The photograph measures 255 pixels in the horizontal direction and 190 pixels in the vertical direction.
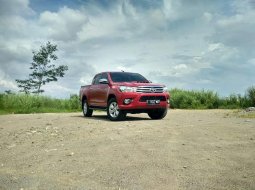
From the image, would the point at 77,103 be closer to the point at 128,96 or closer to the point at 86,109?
the point at 86,109

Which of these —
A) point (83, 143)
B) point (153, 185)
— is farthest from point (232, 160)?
point (83, 143)

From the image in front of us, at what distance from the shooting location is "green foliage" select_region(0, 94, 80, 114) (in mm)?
27906

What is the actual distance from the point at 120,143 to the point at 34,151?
1.96 metres

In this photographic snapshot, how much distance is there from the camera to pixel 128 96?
15.2 metres

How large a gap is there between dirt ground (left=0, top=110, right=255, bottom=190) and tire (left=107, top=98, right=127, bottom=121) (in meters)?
2.60

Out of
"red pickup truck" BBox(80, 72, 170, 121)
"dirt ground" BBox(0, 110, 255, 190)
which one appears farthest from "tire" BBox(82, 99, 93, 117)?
"dirt ground" BBox(0, 110, 255, 190)

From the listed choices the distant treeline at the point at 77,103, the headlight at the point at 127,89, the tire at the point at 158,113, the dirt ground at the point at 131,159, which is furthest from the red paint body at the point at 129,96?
the distant treeline at the point at 77,103

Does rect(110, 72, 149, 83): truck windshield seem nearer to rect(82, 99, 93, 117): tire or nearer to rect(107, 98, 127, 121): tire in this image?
rect(107, 98, 127, 121): tire

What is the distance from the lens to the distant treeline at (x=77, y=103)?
2655 cm

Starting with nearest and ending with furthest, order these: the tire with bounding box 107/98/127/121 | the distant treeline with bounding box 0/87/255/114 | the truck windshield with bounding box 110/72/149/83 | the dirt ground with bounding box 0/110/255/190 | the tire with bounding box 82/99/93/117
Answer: the dirt ground with bounding box 0/110/255/190
the tire with bounding box 107/98/127/121
the truck windshield with bounding box 110/72/149/83
the tire with bounding box 82/99/93/117
the distant treeline with bounding box 0/87/255/114

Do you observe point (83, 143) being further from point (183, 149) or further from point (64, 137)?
point (183, 149)

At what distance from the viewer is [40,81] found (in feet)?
141

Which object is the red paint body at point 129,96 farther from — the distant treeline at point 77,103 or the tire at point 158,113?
the distant treeline at point 77,103

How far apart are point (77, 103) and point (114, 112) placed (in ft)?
45.3
